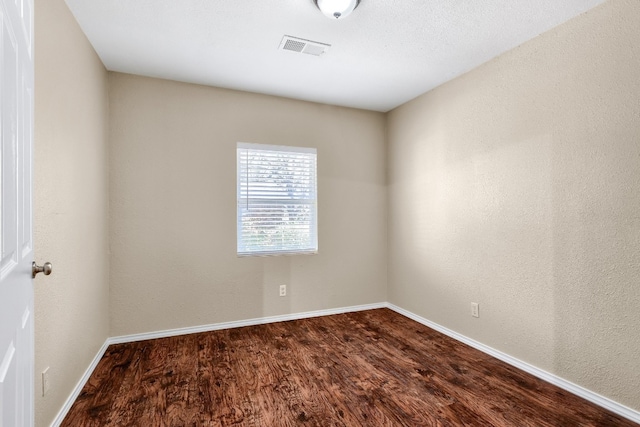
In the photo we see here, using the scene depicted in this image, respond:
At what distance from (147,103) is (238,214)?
1.38m

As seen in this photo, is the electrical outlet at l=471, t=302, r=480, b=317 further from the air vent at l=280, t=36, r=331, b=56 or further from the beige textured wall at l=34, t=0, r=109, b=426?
the beige textured wall at l=34, t=0, r=109, b=426

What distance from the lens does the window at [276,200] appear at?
3516mm

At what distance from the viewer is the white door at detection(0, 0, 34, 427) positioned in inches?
33.2

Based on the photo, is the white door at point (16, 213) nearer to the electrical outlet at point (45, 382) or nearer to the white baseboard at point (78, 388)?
the electrical outlet at point (45, 382)

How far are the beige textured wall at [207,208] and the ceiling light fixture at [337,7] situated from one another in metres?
1.65

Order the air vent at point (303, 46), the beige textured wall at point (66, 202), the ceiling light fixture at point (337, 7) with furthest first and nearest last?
the air vent at point (303, 46), the ceiling light fixture at point (337, 7), the beige textured wall at point (66, 202)

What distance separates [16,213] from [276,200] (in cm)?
271

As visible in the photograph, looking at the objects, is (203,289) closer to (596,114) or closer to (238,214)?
(238,214)

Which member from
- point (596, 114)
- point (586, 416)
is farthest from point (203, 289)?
point (596, 114)

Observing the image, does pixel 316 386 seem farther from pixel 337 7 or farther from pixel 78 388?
pixel 337 7

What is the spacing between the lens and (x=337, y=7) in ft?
6.70

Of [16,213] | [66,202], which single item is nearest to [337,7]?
[16,213]

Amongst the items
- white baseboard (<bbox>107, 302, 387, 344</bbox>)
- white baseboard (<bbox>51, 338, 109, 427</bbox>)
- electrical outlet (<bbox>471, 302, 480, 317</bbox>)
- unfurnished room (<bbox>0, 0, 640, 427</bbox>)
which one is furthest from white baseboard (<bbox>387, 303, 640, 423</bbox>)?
white baseboard (<bbox>51, 338, 109, 427</bbox>)

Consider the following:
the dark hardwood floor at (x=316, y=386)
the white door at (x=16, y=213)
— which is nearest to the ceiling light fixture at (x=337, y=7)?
the white door at (x=16, y=213)
